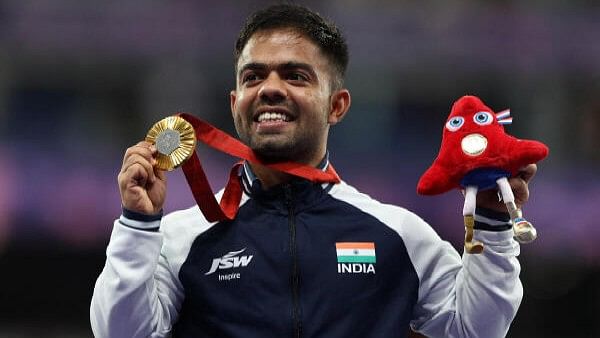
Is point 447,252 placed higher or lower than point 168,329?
higher

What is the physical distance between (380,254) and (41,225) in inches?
134

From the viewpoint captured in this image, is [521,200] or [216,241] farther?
[216,241]

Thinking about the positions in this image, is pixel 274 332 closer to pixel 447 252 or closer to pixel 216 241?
pixel 216 241

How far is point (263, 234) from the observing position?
2.37 meters

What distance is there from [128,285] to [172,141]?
1.21ft

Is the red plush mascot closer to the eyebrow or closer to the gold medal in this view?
the eyebrow

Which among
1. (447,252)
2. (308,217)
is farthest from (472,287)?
(308,217)

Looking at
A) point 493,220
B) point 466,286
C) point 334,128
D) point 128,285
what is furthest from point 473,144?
point 334,128

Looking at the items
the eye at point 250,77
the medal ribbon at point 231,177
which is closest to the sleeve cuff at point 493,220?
the medal ribbon at point 231,177

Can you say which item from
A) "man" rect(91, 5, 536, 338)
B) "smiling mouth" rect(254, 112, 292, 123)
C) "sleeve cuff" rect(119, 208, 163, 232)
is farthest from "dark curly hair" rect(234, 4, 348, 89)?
"sleeve cuff" rect(119, 208, 163, 232)

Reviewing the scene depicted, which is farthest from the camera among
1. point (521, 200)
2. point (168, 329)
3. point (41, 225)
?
point (41, 225)

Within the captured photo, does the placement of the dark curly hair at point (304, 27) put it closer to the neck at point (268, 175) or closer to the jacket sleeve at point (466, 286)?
the neck at point (268, 175)

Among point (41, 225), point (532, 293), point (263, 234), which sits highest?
point (263, 234)

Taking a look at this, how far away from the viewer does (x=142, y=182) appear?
2.19 metres
